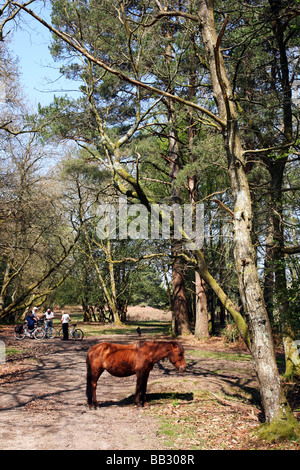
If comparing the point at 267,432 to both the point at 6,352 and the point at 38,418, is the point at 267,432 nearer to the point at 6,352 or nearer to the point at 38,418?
the point at 38,418

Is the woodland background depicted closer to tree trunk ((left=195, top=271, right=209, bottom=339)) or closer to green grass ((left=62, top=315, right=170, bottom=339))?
tree trunk ((left=195, top=271, right=209, bottom=339))

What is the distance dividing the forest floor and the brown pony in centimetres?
42

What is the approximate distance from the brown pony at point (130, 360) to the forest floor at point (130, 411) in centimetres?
42

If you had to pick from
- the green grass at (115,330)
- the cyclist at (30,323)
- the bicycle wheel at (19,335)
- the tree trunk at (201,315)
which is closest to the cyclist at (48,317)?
the cyclist at (30,323)

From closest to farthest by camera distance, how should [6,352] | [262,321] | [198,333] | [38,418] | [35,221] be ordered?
[262,321], [38,418], [6,352], [35,221], [198,333]

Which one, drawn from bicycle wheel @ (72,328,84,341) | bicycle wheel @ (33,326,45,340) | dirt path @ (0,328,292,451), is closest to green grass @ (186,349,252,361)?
dirt path @ (0,328,292,451)

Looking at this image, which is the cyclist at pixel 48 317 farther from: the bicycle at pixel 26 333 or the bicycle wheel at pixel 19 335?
the bicycle wheel at pixel 19 335

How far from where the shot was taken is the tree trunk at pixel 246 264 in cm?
565

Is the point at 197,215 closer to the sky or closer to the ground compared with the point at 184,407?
closer to the sky

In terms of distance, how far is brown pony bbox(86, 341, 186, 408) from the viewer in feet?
24.1

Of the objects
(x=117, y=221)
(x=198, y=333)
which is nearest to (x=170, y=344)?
(x=198, y=333)

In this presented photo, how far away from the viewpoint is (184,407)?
7.41m
